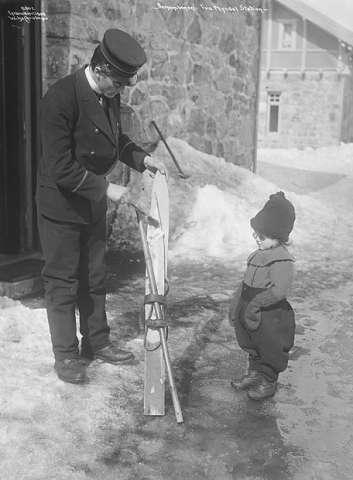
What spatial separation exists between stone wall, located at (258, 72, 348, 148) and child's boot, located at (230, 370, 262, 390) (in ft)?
75.4

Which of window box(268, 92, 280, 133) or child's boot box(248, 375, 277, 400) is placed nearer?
child's boot box(248, 375, 277, 400)

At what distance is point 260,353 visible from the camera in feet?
10.9

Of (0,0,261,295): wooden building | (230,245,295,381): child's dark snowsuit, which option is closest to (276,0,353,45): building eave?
(0,0,261,295): wooden building

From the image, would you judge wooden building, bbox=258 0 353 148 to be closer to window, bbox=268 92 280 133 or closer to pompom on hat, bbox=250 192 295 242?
window, bbox=268 92 280 133

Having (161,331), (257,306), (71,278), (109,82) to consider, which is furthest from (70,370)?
(109,82)

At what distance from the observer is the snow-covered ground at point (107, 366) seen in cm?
265

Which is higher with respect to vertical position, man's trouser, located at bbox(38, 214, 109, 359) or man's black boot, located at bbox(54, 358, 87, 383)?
man's trouser, located at bbox(38, 214, 109, 359)

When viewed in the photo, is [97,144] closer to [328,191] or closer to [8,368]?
[8,368]

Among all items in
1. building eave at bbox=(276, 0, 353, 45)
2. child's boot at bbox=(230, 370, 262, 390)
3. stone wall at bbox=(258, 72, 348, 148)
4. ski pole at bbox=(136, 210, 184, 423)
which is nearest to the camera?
ski pole at bbox=(136, 210, 184, 423)

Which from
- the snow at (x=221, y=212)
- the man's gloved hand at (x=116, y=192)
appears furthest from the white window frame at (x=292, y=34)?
the man's gloved hand at (x=116, y=192)

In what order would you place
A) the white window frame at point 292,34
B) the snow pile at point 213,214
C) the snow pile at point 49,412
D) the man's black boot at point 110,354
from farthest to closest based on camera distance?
the white window frame at point 292,34 → the snow pile at point 213,214 → the man's black boot at point 110,354 → the snow pile at point 49,412

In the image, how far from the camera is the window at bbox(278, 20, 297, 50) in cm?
2564

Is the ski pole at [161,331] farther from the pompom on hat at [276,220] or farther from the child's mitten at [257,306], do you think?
the pompom on hat at [276,220]

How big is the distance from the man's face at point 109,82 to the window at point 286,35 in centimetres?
2413
